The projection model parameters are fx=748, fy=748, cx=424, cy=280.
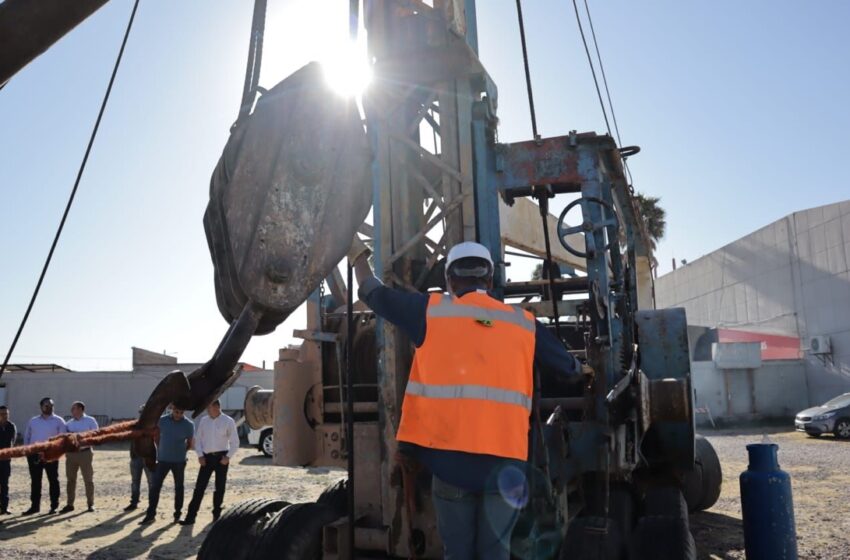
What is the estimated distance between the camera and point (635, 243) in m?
8.52

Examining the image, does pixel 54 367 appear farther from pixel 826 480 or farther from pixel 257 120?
pixel 257 120

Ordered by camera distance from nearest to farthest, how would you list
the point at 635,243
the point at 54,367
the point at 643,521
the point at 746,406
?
the point at 643,521
the point at 635,243
the point at 746,406
the point at 54,367

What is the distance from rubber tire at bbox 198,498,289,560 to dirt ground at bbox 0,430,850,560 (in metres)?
4.10

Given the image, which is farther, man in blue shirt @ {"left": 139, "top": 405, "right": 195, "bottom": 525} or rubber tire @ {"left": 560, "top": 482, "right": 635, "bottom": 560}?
man in blue shirt @ {"left": 139, "top": 405, "right": 195, "bottom": 525}

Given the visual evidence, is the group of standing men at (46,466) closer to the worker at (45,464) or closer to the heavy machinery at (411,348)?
the worker at (45,464)

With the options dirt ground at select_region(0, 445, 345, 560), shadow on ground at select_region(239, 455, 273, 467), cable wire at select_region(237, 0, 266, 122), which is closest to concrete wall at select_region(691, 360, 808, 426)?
shadow on ground at select_region(239, 455, 273, 467)

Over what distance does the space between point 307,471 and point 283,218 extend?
1387cm

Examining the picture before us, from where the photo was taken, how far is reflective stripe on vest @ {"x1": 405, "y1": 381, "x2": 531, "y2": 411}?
9.83 ft

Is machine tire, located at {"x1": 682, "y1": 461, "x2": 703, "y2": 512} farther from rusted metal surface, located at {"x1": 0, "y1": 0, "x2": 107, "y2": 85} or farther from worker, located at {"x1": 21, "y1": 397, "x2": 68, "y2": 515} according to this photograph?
worker, located at {"x1": 21, "y1": 397, "x2": 68, "y2": 515}

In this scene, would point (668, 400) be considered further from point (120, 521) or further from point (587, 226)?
point (120, 521)

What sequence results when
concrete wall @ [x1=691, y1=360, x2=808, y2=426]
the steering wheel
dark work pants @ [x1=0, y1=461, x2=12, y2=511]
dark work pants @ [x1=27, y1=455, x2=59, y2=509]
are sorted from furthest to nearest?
concrete wall @ [x1=691, y1=360, x2=808, y2=426] < dark work pants @ [x1=27, y1=455, x2=59, y2=509] < dark work pants @ [x1=0, y1=461, x2=12, y2=511] < the steering wheel

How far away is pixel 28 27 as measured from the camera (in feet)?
8.14

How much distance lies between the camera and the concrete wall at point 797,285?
2770cm

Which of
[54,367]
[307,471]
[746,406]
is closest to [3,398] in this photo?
[54,367]
